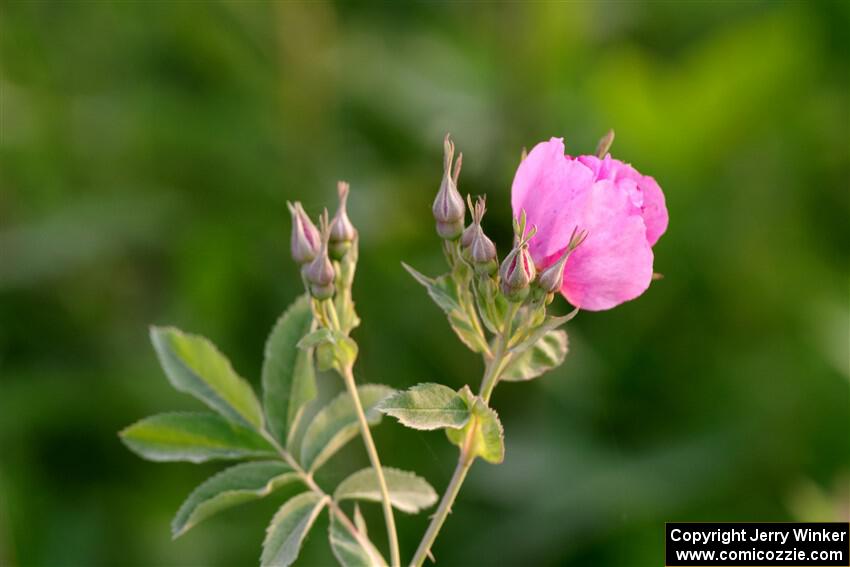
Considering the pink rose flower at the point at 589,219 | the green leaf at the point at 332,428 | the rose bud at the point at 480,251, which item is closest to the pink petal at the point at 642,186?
the pink rose flower at the point at 589,219

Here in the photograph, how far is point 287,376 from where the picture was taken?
3.74ft

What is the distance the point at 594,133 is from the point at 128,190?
4.15ft

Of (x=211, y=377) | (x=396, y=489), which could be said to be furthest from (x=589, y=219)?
(x=211, y=377)

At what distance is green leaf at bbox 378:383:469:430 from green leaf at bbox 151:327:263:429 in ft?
1.09

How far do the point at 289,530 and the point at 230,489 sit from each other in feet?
0.34

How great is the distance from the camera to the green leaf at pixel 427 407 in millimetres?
806

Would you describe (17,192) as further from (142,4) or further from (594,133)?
(594,133)

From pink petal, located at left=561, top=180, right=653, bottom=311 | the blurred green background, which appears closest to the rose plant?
pink petal, located at left=561, top=180, right=653, bottom=311

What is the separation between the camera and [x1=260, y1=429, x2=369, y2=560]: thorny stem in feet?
3.26

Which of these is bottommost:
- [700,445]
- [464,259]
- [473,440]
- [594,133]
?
[473,440]

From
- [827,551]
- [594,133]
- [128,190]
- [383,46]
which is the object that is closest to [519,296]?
[827,551]

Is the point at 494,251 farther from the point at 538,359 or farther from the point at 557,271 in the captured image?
the point at 538,359

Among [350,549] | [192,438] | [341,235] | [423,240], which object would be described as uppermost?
[423,240]

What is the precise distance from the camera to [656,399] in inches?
103
